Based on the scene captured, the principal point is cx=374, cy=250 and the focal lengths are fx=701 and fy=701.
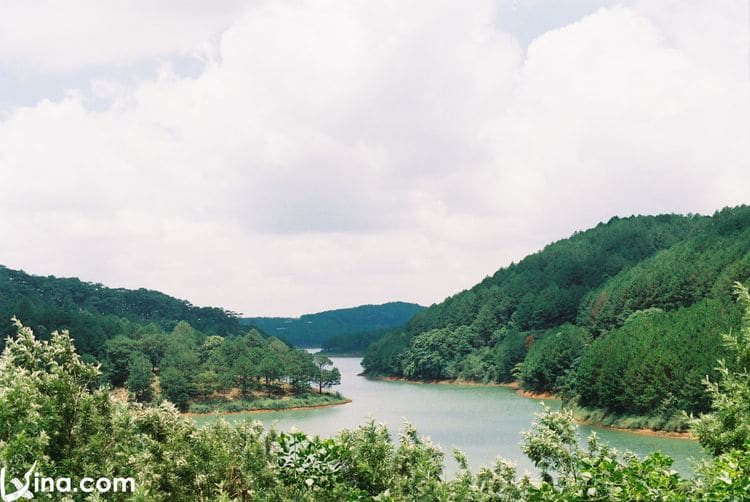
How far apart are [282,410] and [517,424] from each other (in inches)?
1169

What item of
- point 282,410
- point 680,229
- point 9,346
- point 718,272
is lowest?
point 282,410

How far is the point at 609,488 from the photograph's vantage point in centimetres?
896

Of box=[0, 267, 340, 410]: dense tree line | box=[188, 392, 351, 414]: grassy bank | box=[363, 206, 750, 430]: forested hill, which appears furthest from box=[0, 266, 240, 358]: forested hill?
box=[363, 206, 750, 430]: forested hill

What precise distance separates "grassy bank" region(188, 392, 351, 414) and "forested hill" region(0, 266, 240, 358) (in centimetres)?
2134

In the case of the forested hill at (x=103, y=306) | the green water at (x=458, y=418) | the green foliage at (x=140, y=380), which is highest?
the forested hill at (x=103, y=306)

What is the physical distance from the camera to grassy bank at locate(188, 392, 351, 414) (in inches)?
2884

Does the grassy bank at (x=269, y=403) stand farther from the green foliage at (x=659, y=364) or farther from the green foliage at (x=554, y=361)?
the green foliage at (x=659, y=364)

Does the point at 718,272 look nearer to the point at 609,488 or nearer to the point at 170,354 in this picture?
the point at 170,354

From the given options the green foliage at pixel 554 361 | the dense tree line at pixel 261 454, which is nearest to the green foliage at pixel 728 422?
the dense tree line at pixel 261 454

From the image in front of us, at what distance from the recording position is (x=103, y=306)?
142000mm

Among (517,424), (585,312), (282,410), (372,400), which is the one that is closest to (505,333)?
(585,312)

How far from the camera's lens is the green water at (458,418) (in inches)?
1620

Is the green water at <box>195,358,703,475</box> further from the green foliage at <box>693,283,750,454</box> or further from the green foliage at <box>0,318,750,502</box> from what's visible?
the green foliage at <box>693,283,750,454</box>

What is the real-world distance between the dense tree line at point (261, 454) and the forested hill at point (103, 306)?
3220 inches
